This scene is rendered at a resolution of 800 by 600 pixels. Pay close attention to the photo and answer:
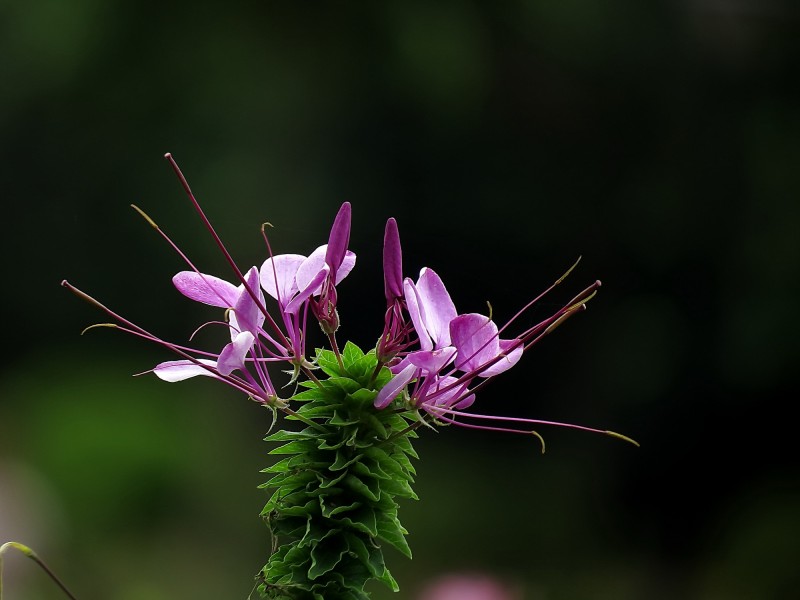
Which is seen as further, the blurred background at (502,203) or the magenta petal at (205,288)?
the blurred background at (502,203)

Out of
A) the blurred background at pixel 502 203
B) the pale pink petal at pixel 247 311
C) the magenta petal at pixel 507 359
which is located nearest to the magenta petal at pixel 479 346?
the magenta petal at pixel 507 359

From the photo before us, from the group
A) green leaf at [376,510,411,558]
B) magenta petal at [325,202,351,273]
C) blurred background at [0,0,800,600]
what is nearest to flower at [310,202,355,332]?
magenta petal at [325,202,351,273]

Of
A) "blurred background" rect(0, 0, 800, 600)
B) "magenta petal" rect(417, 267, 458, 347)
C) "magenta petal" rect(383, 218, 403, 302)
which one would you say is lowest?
"blurred background" rect(0, 0, 800, 600)

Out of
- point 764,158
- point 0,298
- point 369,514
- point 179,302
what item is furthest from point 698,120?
point 369,514

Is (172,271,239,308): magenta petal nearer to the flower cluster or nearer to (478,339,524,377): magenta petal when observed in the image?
the flower cluster

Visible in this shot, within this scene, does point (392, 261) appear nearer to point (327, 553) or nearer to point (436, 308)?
point (436, 308)

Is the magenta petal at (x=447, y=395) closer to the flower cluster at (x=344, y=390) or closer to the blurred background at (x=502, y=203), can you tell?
the flower cluster at (x=344, y=390)
